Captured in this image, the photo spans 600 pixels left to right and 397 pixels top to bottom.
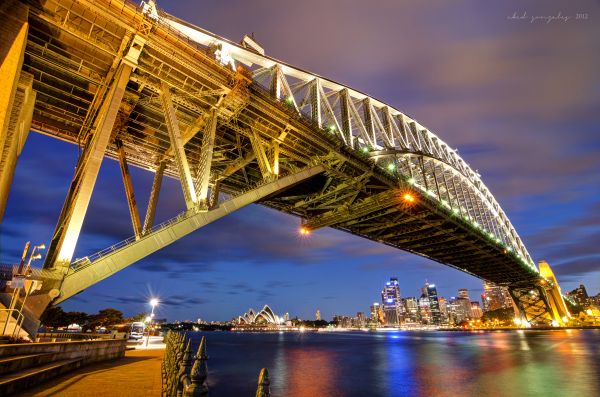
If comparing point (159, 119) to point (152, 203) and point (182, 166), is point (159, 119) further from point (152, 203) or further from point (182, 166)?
point (182, 166)

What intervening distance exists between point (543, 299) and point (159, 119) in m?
102

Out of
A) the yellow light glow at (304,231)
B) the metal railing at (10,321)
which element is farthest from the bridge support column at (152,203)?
the yellow light glow at (304,231)

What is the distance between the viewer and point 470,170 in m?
66.5

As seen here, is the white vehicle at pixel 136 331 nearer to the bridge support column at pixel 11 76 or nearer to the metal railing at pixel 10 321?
the metal railing at pixel 10 321

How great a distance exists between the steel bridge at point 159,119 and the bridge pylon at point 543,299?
241 ft

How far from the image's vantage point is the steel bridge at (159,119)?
11336 mm

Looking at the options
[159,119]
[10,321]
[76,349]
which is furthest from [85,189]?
[159,119]

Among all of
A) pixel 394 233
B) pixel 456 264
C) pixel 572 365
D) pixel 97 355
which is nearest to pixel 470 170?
pixel 456 264

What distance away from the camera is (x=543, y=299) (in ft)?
271

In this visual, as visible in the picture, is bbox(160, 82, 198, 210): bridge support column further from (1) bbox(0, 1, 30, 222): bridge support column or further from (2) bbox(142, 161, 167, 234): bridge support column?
(1) bbox(0, 1, 30, 222): bridge support column

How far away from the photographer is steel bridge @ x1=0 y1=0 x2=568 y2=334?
1134 cm

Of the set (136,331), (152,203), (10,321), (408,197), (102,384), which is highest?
(408,197)

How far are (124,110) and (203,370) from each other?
1730 centimetres

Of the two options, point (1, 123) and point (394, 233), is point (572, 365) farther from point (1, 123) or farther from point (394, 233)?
point (1, 123)
